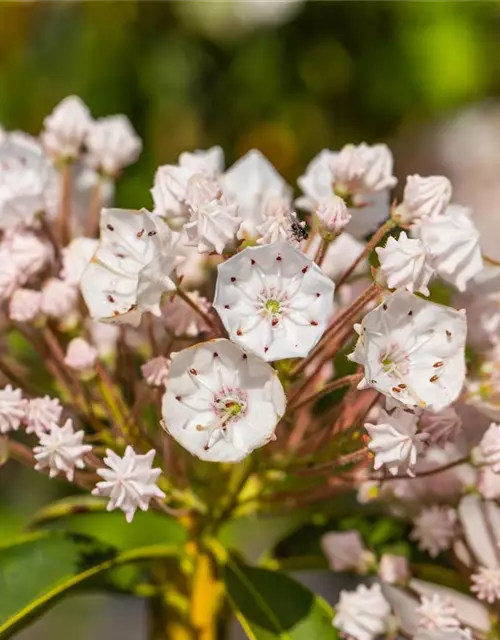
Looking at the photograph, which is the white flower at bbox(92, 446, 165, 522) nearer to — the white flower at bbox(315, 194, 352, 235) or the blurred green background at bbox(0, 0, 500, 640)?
the white flower at bbox(315, 194, 352, 235)

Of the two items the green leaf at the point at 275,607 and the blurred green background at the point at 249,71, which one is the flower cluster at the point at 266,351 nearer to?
the green leaf at the point at 275,607

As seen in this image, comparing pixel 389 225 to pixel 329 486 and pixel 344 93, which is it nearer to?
pixel 329 486

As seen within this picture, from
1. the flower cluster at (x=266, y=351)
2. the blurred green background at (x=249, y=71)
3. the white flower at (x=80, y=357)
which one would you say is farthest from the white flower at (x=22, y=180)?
the blurred green background at (x=249, y=71)

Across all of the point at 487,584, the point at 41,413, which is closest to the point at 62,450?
the point at 41,413

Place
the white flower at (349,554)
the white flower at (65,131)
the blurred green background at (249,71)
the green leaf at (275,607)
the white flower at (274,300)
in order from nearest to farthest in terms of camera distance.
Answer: the white flower at (274,300) → the green leaf at (275,607) → the white flower at (349,554) → the white flower at (65,131) → the blurred green background at (249,71)

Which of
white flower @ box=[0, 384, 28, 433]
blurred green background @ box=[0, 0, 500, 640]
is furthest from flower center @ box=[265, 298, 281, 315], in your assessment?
blurred green background @ box=[0, 0, 500, 640]

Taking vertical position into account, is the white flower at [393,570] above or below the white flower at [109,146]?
below
